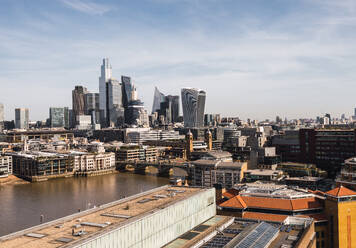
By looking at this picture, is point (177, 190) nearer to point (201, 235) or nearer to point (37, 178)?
point (201, 235)

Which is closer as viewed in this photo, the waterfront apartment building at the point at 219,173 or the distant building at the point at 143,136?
the waterfront apartment building at the point at 219,173

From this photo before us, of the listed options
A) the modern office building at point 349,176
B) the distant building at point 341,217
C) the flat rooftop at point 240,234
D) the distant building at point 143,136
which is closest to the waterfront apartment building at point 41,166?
the flat rooftop at point 240,234

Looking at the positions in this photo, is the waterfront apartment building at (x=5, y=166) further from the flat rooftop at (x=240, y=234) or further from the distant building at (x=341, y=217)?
the distant building at (x=341, y=217)

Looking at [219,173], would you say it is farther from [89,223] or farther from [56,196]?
[89,223]

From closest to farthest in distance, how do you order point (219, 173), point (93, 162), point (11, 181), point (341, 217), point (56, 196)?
point (341, 217) → point (219, 173) → point (56, 196) → point (11, 181) → point (93, 162)

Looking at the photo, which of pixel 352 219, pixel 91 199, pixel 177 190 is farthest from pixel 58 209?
pixel 352 219

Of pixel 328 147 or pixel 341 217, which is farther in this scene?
pixel 328 147

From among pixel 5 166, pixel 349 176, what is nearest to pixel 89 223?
pixel 349 176
